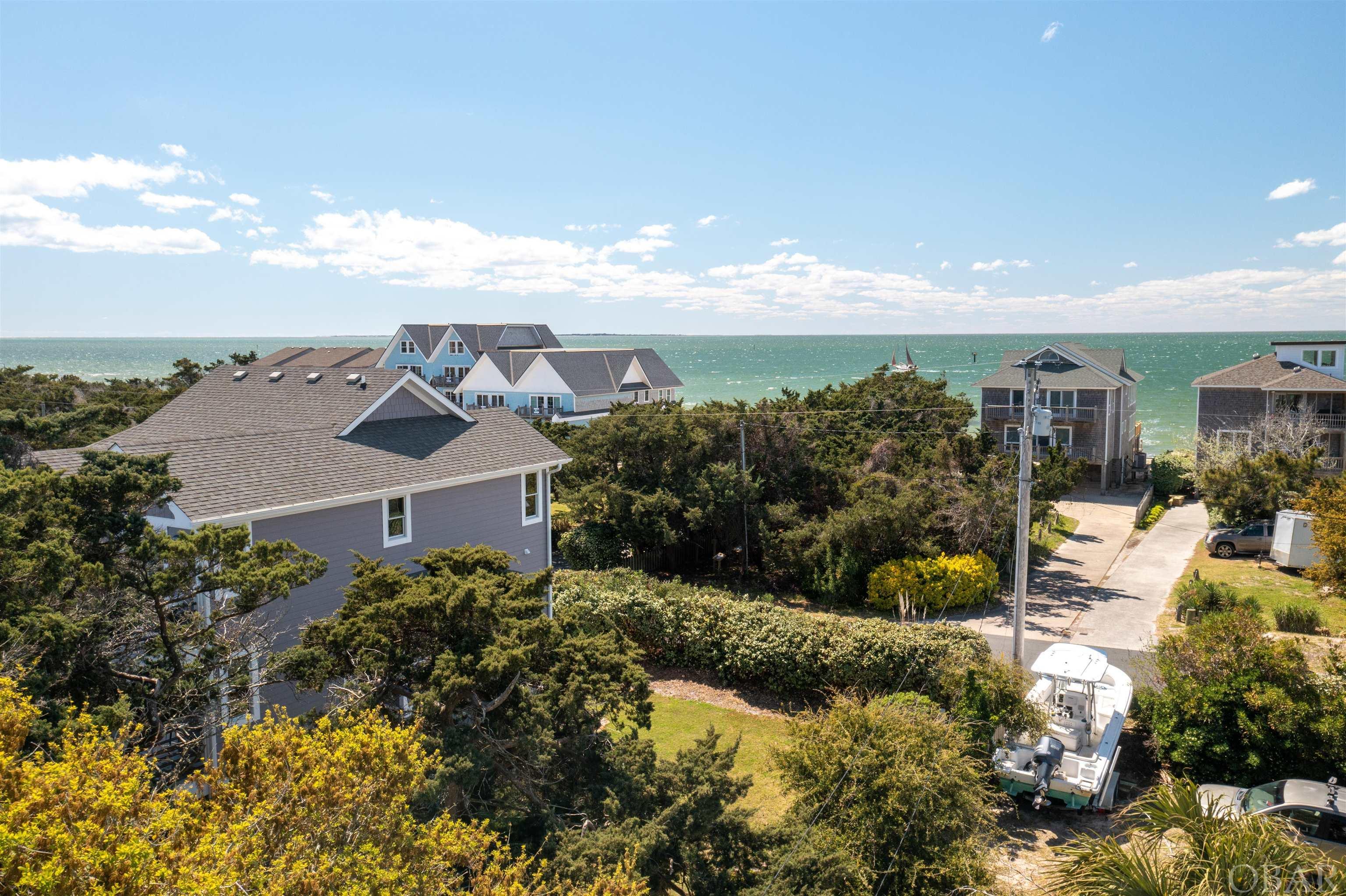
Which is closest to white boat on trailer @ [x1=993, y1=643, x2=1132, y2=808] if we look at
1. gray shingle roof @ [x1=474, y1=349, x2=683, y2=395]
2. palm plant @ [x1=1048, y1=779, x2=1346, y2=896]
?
palm plant @ [x1=1048, y1=779, x2=1346, y2=896]

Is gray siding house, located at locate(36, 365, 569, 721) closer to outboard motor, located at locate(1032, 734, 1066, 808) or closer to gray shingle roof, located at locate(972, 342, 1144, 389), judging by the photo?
outboard motor, located at locate(1032, 734, 1066, 808)

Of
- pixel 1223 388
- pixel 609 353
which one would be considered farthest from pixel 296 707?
pixel 609 353

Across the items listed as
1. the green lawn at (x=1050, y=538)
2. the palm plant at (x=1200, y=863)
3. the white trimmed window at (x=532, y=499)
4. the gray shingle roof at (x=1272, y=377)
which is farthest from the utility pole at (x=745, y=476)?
the gray shingle roof at (x=1272, y=377)

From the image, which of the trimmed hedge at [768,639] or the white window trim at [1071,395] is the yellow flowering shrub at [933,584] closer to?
the trimmed hedge at [768,639]

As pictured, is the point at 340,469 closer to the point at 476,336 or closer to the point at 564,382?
the point at 564,382

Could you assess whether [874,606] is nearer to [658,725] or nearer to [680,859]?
[658,725]

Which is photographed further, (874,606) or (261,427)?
(874,606)

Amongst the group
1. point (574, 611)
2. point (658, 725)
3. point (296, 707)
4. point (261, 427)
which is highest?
point (261, 427)
